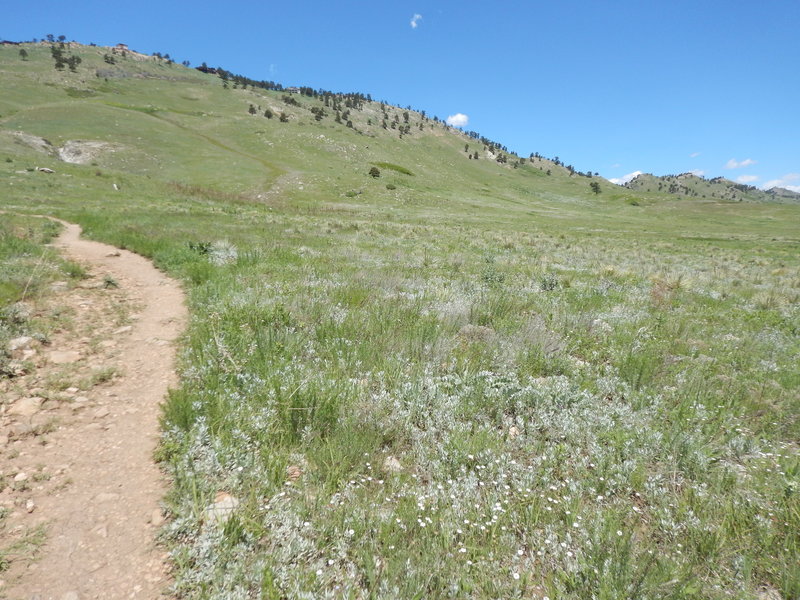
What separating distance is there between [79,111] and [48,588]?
106038 mm

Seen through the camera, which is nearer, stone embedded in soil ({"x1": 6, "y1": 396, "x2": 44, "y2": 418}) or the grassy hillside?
the grassy hillside

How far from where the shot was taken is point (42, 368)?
5961 millimetres

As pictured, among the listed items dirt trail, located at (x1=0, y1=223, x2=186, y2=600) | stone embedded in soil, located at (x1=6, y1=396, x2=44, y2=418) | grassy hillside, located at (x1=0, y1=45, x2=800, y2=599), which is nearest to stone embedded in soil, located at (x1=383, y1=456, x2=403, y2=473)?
grassy hillside, located at (x1=0, y1=45, x2=800, y2=599)

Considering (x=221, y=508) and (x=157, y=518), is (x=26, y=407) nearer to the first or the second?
(x=157, y=518)

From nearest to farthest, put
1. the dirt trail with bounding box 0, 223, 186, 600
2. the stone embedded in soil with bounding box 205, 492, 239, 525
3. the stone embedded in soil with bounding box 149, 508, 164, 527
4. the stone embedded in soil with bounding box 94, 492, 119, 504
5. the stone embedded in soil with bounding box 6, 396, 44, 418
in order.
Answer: the dirt trail with bounding box 0, 223, 186, 600, the stone embedded in soil with bounding box 205, 492, 239, 525, the stone embedded in soil with bounding box 149, 508, 164, 527, the stone embedded in soil with bounding box 94, 492, 119, 504, the stone embedded in soil with bounding box 6, 396, 44, 418

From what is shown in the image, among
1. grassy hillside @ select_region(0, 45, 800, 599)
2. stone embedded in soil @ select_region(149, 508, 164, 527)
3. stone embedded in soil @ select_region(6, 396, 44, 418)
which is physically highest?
grassy hillside @ select_region(0, 45, 800, 599)

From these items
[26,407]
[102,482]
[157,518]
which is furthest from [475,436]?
[26,407]

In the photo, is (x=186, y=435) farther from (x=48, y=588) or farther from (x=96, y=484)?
(x=48, y=588)

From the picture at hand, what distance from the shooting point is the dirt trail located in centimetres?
305

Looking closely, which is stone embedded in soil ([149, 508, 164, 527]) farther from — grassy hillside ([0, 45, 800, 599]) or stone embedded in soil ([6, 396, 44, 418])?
stone embedded in soil ([6, 396, 44, 418])

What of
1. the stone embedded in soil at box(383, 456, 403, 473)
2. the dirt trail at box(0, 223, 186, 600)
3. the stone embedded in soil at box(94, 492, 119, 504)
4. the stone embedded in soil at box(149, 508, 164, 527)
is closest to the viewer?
the dirt trail at box(0, 223, 186, 600)

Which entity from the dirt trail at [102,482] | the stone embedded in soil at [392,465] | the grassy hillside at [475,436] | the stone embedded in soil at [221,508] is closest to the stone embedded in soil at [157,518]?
the dirt trail at [102,482]

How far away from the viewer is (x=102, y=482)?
4.01 metres

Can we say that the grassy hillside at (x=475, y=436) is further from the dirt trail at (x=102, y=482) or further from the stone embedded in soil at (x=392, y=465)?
the dirt trail at (x=102, y=482)
